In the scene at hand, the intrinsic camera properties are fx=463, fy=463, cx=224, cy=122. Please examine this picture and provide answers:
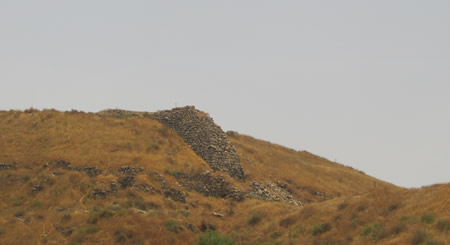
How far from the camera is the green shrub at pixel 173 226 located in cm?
1872

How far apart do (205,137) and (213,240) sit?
12655mm

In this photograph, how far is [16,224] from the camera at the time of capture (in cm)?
1833

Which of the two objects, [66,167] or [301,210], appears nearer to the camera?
[301,210]

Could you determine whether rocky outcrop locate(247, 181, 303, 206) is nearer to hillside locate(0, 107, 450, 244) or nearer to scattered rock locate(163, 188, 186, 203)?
hillside locate(0, 107, 450, 244)

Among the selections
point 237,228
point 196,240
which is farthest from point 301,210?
point 196,240

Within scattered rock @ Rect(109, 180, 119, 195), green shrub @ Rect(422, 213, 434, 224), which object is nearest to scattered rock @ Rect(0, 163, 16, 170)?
scattered rock @ Rect(109, 180, 119, 195)

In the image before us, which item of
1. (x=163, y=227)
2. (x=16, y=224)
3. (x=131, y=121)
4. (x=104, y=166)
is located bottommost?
(x=16, y=224)

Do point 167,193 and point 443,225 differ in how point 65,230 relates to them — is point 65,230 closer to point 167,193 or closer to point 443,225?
point 167,193

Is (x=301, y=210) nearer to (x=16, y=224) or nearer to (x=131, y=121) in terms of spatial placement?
(x=16, y=224)

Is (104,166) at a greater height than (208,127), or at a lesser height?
lesser

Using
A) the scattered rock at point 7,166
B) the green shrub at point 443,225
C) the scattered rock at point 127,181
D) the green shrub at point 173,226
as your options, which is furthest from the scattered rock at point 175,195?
the green shrub at point 443,225

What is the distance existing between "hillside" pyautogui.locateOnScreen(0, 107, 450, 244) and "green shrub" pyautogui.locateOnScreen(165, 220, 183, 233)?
0.05 metres

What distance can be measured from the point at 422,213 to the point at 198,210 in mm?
10784

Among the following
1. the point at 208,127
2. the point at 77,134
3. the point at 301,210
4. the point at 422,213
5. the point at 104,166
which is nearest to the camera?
the point at 422,213
